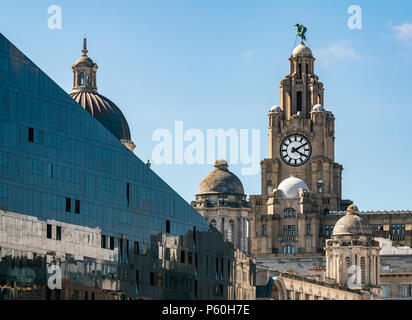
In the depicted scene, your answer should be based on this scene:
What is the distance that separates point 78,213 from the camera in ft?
444

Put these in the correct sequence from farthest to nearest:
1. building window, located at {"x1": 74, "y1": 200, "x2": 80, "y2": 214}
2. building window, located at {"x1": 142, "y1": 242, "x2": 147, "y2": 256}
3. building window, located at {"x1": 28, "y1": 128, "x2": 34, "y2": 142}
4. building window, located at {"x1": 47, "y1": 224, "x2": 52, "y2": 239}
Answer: building window, located at {"x1": 142, "y1": 242, "x2": 147, "y2": 256} → building window, located at {"x1": 74, "y1": 200, "x2": 80, "y2": 214} → building window, located at {"x1": 47, "y1": 224, "x2": 52, "y2": 239} → building window, located at {"x1": 28, "y1": 128, "x2": 34, "y2": 142}

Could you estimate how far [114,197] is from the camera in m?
141

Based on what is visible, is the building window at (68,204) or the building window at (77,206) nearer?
the building window at (68,204)

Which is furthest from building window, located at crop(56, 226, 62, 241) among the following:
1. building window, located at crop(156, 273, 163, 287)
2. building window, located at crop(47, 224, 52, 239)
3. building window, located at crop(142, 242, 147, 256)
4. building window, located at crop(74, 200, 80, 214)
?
building window, located at crop(156, 273, 163, 287)

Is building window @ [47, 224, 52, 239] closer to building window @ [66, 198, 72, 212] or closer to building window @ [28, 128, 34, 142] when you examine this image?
building window @ [66, 198, 72, 212]

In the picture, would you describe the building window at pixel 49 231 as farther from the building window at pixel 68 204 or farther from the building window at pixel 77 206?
the building window at pixel 77 206

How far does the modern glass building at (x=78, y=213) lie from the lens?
12762 centimetres

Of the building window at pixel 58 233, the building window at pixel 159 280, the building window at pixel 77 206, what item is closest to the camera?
the building window at pixel 58 233

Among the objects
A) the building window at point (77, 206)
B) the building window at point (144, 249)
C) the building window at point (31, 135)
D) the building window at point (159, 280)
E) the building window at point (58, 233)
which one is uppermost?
the building window at point (31, 135)

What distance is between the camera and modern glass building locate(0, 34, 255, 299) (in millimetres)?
127625

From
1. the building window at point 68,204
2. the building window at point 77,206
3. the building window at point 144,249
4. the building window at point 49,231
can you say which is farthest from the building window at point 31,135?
the building window at point 144,249

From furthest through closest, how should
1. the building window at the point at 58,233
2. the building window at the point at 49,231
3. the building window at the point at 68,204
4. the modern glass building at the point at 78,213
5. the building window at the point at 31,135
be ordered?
the building window at the point at 68,204 < the building window at the point at 58,233 < the building window at the point at 49,231 < the building window at the point at 31,135 < the modern glass building at the point at 78,213

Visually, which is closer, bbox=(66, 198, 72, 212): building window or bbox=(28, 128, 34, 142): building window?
bbox=(28, 128, 34, 142): building window
